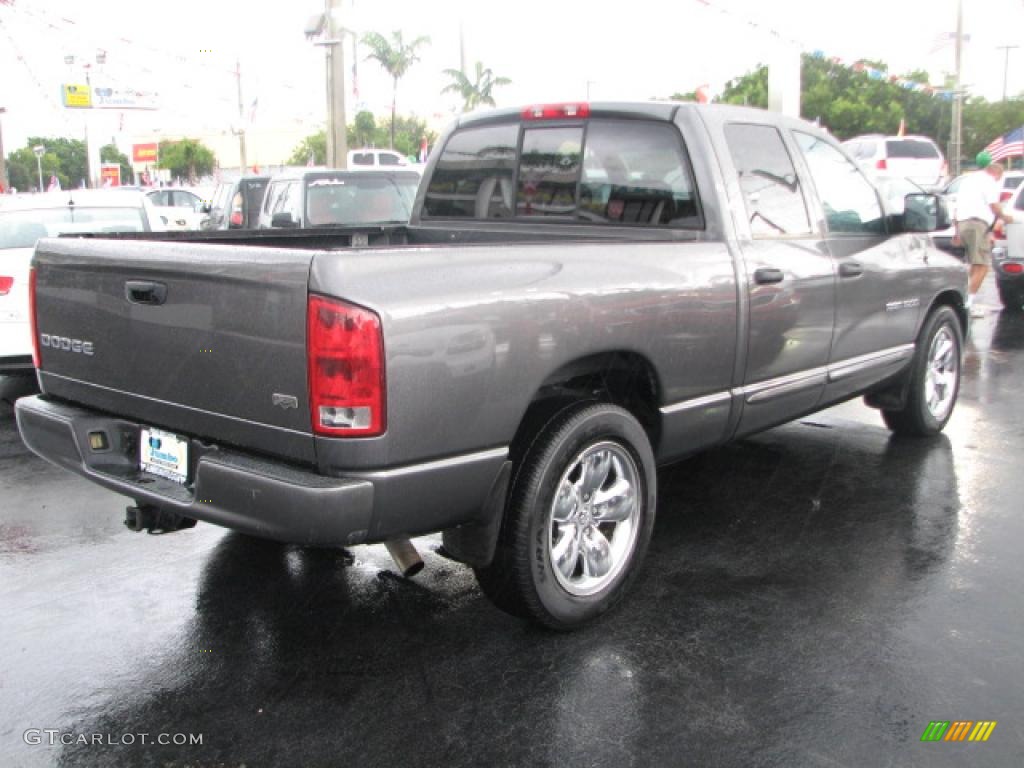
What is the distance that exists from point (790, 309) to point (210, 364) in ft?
8.48

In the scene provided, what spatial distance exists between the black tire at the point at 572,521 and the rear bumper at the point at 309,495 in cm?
19

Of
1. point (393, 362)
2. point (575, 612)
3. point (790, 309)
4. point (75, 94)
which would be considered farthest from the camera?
point (75, 94)

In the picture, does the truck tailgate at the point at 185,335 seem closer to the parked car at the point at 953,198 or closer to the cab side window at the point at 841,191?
the cab side window at the point at 841,191

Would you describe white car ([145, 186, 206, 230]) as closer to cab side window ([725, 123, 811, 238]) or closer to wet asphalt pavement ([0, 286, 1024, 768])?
wet asphalt pavement ([0, 286, 1024, 768])

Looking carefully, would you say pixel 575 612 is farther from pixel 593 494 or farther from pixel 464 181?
pixel 464 181

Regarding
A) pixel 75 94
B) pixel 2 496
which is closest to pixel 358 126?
pixel 75 94

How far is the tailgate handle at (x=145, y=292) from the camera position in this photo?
10.6ft

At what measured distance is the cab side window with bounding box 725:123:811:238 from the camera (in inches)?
173

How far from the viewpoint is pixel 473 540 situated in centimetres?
A: 332

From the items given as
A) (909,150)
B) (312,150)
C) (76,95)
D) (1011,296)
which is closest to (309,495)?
(1011,296)

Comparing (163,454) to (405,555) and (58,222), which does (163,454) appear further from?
(58,222)

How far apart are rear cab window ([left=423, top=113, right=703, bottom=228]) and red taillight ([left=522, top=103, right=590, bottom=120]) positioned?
0.03 metres

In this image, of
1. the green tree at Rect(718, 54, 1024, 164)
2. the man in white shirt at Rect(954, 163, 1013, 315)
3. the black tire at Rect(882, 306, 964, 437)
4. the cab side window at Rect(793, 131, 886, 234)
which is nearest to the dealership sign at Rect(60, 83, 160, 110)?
the green tree at Rect(718, 54, 1024, 164)

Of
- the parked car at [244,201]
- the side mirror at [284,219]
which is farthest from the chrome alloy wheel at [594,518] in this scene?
the parked car at [244,201]
